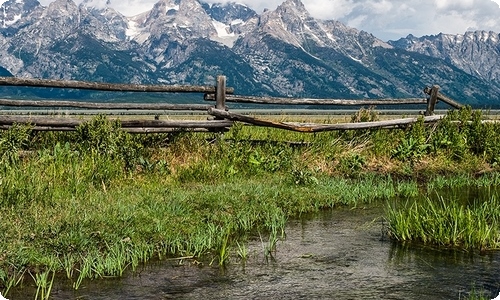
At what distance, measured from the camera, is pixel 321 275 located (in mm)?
5508

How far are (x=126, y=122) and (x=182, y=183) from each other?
2314 mm

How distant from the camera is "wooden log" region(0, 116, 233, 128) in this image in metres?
10.4

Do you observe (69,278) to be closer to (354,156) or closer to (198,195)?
(198,195)

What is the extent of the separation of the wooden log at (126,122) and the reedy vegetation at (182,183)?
0.79 ft

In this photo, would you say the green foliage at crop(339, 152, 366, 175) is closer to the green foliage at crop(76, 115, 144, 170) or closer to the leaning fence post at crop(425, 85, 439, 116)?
the green foliage at crop(76, 115, 144, 170)

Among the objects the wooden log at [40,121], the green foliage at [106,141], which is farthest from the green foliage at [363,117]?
the wooden log at [40,121]

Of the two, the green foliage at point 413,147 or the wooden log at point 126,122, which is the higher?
the wooden log at point 126,122

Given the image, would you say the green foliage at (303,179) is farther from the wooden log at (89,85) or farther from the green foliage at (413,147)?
the green foliage at (413,147)

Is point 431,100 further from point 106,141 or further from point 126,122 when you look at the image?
point 106,141

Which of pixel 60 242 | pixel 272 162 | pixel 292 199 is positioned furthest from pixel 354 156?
pixel 60 242

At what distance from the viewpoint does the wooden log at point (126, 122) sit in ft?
34.0

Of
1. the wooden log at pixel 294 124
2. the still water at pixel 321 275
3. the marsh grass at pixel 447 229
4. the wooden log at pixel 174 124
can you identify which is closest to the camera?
the still water at pixel 321 275

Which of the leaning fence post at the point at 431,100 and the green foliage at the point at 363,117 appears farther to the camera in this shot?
the leaning fence post at the point at 431,100

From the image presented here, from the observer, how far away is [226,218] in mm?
7414
